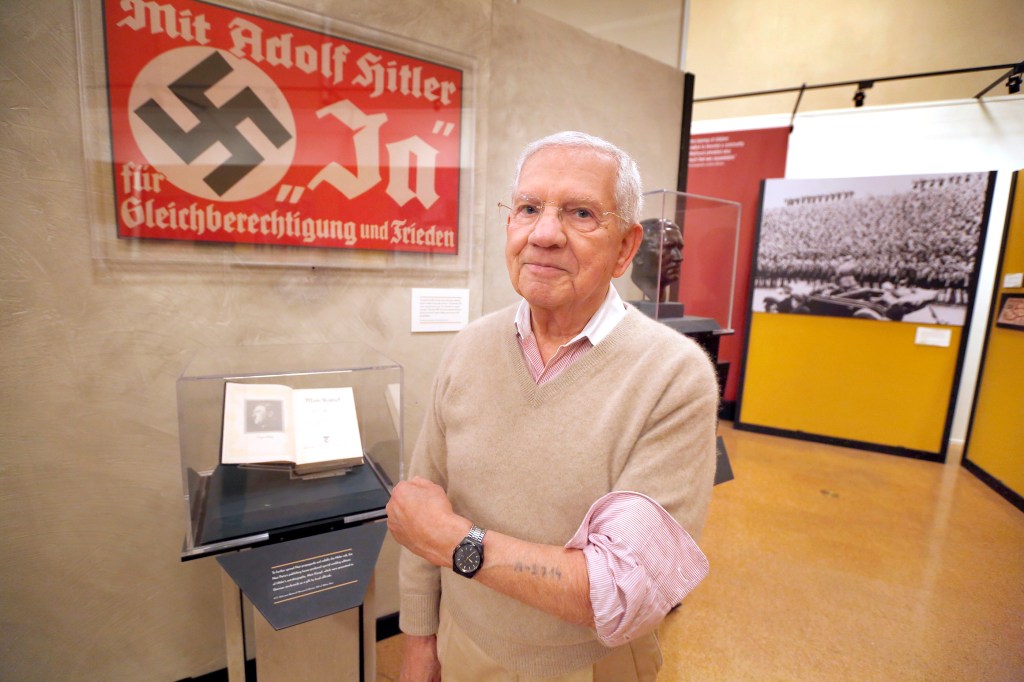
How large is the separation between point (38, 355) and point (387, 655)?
61.3 inches

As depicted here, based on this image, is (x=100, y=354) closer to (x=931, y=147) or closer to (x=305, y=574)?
(x=305, y=574)

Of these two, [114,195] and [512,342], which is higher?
[114,195]

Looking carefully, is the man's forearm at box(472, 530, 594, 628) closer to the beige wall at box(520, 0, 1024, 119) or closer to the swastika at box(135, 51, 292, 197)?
the swastika at box(135, 51, 292, 197)

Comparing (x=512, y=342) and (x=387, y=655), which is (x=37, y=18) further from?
(x=387, y=655)

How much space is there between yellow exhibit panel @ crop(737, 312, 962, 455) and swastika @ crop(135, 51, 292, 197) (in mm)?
4450

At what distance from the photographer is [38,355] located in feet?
4.14

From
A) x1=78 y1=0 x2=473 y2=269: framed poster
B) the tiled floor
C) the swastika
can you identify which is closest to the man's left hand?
x1=78 y1=0 x2=473 y2=269: framed poster

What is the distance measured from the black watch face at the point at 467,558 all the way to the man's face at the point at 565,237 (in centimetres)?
48

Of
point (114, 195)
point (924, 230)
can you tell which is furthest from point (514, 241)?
point (924, 230)

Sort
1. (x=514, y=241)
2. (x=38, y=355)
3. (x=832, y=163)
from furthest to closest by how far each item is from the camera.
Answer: (x=832, y=163) < (x=38, y=355) < (x=514, y=241)

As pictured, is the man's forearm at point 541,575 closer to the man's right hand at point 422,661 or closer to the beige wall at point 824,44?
the man's right hand at point 422,661

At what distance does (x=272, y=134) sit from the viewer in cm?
146

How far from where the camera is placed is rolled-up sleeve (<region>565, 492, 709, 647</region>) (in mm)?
736

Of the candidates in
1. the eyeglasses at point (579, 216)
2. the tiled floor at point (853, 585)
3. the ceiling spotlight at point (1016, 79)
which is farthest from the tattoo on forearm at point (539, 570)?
the ceiling spotlight at point (1016, 79)
